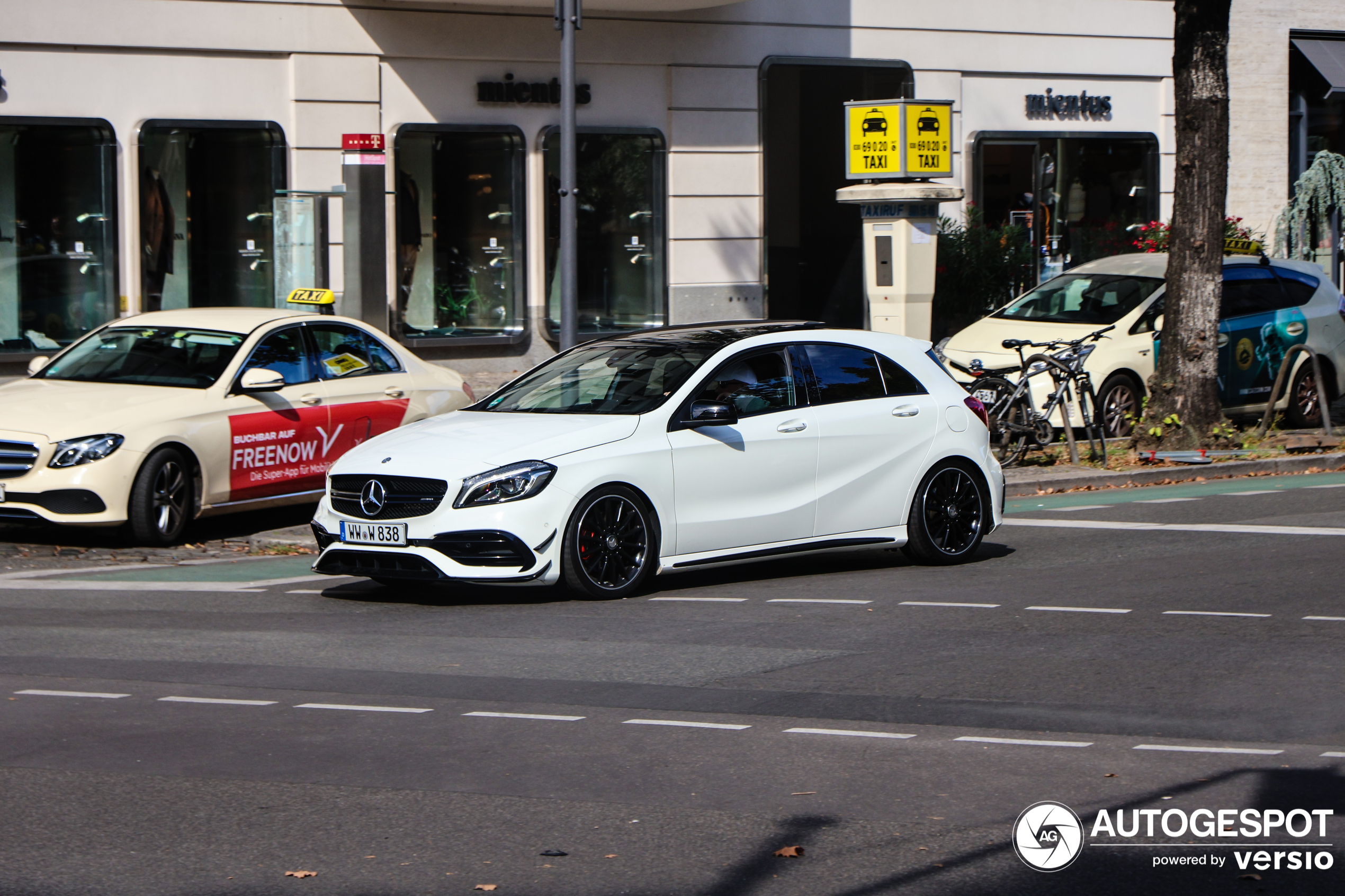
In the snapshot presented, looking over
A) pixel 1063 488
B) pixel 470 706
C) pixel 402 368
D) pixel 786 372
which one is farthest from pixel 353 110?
pixel 470 706

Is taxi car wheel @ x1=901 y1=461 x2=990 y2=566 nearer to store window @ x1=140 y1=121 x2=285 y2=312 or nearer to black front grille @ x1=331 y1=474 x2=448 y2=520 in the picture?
black front grille @ x1=331 y1=474 x2=448 y2=520

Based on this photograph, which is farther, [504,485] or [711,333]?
[711,333]

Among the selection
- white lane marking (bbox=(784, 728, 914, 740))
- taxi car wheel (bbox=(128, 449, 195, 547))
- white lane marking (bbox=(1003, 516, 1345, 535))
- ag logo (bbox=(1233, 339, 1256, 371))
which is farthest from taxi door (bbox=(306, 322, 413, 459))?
ag logo (bbox=(1233, 339, 1256, 371))

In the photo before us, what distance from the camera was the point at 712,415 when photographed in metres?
9.82

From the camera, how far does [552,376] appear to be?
35.4ft

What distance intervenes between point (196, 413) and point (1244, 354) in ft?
Answer: 35.8

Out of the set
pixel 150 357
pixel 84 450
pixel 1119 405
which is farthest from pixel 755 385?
pixel 1119 405

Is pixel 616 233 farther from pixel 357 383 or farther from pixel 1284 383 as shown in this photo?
pixel 357 383

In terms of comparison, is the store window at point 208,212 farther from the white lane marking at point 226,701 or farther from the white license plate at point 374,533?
the white lane marking at point 226,701

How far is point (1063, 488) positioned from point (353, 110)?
10373mm

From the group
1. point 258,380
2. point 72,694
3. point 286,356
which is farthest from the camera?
point 286,356

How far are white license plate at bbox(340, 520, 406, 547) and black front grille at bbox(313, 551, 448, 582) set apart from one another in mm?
→ 59

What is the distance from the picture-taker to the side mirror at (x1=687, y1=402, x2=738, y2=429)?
982 centimetres

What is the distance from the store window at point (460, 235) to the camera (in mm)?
21953
